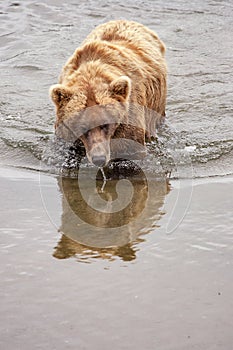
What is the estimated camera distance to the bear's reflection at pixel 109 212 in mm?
4344

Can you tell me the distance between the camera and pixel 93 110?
5.43 m

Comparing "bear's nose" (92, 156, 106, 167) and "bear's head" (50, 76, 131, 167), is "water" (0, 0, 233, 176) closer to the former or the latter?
"bear's head" (50, 76, 131, 167)

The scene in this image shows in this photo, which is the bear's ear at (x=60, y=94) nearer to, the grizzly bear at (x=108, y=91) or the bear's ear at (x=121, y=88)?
the grizzly bear at (x=108, y=91)

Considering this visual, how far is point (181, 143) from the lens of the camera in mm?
6785

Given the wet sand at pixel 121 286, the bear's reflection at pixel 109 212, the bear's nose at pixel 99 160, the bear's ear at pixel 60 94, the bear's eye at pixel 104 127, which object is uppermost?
the bear's ear at pixel 60 94

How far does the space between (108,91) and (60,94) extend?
0.42 metres

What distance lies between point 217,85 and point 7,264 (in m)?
5.18

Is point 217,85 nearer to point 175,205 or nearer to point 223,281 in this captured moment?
point 175,205

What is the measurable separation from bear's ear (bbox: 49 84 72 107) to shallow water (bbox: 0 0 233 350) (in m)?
0.62

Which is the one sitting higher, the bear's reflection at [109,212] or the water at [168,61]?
the water at [168,61]

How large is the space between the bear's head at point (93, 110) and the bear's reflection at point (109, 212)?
0.30 meters

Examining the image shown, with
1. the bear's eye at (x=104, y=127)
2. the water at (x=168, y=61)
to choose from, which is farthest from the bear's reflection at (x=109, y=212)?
the water at (x=168, y=61)

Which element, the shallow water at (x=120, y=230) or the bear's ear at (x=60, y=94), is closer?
the shallow water at (x=120, y=230)

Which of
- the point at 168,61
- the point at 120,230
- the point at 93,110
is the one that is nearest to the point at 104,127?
the point at 93,110
